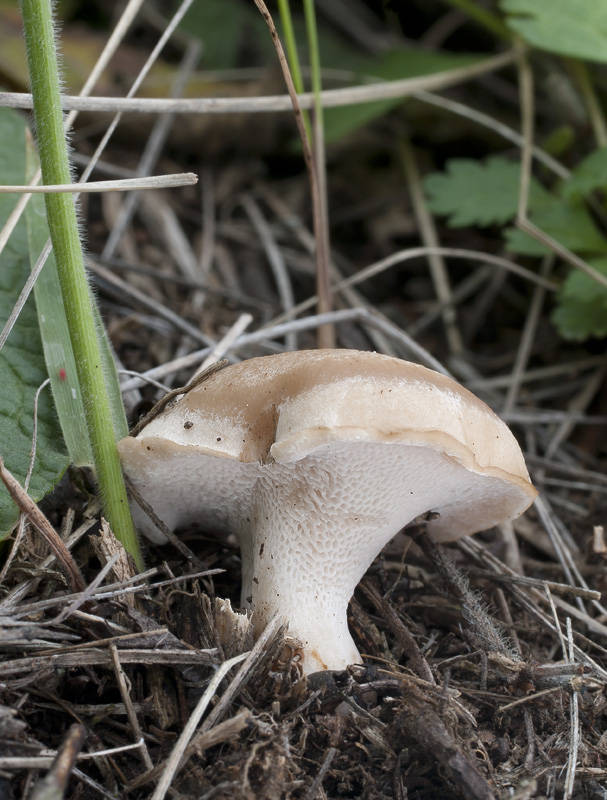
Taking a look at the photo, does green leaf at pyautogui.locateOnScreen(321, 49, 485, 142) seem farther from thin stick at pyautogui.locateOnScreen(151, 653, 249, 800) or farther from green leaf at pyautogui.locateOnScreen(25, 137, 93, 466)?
thin stick at pyautogui.locateOnScreen(151, 653, 249, 800)

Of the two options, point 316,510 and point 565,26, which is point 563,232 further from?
point 316,510

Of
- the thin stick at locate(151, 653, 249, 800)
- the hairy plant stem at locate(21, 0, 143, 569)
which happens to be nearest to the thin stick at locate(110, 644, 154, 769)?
the thin stick at locate(151, 653, 249, 800)

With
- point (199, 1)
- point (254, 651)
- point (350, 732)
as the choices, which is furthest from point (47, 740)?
point (199, 1)

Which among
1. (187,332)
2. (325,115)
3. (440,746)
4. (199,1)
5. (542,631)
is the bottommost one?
(542,631)

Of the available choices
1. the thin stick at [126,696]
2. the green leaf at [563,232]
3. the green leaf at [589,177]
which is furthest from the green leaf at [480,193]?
the thin stick at [126,696]

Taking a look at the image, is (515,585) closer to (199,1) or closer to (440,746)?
(440,746)

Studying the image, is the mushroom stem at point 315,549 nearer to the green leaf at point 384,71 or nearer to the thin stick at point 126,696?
the thin stick at point 126,696
